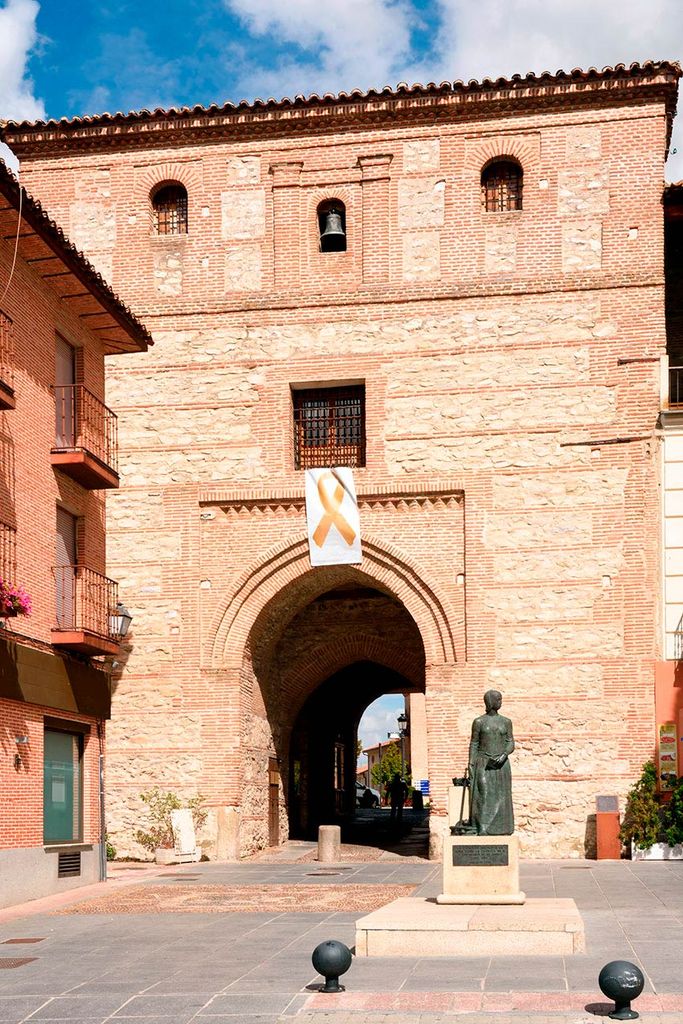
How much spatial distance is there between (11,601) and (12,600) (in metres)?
0.02

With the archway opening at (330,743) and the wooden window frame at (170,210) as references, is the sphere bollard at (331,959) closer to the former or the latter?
the wooden window frame at (170,210)

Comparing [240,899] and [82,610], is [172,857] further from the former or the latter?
[240,899]

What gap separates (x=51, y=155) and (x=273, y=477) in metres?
7.40

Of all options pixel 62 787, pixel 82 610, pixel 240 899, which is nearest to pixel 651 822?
pixel 240 899

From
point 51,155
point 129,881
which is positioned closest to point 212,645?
point 129,881

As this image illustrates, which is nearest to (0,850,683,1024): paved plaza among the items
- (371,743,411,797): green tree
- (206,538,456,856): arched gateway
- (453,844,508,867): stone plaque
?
(453,844,508,867): stone plaque

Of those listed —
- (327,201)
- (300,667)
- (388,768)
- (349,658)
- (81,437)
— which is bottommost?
(388,768)

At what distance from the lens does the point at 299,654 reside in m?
26.6

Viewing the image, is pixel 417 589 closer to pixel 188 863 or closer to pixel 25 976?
pixel 188 863

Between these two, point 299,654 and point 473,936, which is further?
point 299,654

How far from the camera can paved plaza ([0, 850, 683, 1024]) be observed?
30.6 feet

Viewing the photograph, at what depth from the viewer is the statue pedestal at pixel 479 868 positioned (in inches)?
508

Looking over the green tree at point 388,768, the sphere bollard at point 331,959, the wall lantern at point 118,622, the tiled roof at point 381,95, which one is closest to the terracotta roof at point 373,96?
the tiled roof at point 381,95

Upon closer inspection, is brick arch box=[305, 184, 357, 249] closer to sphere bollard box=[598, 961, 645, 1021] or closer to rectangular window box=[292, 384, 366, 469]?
rectangular window box=[292, 384, 366, 469]
